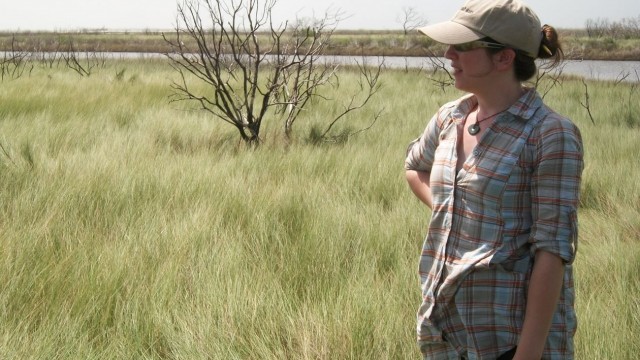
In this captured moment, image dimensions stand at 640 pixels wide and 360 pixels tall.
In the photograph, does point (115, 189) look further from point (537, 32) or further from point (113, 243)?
point (537, 32)

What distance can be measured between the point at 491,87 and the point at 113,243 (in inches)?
80.1

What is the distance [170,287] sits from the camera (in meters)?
2.34

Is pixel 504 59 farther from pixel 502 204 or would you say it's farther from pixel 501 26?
pixel 502 204

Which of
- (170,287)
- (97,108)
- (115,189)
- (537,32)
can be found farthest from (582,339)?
(97,108)

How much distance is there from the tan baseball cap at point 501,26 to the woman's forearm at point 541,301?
0.42 m

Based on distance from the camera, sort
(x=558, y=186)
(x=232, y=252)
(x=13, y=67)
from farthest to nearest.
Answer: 1. (x=13, y=67)
2. (x=232, y=252)
3. (x=558, y=186)

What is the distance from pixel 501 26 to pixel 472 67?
10 centimetres

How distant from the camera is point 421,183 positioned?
5.08 ft

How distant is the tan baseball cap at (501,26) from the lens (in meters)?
1.23

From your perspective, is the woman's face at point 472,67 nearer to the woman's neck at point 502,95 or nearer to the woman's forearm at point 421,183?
the woman's neck at point 502,95

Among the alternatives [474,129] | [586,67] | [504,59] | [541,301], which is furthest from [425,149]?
[586,67]

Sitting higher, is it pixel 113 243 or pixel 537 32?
pixel 537 32

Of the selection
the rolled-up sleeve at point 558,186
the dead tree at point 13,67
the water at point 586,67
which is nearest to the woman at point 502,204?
the rolled-up sleeve at point 558,186

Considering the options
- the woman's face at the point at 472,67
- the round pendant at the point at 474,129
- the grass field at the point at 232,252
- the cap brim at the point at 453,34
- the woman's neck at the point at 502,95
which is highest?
the cap brim at the point at 453,34
